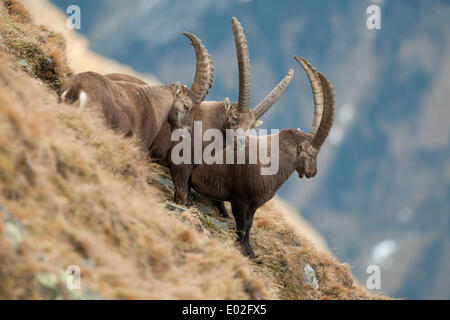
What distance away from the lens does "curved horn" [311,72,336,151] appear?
1230 centimetres

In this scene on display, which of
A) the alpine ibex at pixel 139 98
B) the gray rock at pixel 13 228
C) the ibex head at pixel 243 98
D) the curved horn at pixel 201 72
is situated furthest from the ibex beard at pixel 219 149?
the gray rock at pixel 13 228

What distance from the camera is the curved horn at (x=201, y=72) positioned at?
11391mm

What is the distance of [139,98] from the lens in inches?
421

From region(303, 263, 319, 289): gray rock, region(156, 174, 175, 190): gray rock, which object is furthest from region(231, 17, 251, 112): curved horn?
region(303, 263, 319, 289): gray rock

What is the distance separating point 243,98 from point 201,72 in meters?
1.09

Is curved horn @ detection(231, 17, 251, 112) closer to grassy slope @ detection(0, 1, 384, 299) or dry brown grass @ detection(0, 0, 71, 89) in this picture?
grassy slope @ detection(0, 1, 384, 299)

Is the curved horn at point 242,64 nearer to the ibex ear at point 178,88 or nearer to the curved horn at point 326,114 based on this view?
the ibex ear at point 178,88

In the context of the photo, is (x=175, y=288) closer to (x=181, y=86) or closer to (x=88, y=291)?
(x=88, y=291)

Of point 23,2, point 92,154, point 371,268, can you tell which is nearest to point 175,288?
point 92,154

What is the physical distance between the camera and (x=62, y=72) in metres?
13.4

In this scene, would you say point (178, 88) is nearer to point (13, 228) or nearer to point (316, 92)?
point (316, 92)

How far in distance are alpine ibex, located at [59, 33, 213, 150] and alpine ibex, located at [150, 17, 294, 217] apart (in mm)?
398

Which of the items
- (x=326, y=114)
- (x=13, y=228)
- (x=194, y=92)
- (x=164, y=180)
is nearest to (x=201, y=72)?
(x=194, y=92)

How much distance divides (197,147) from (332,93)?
11.3ft
